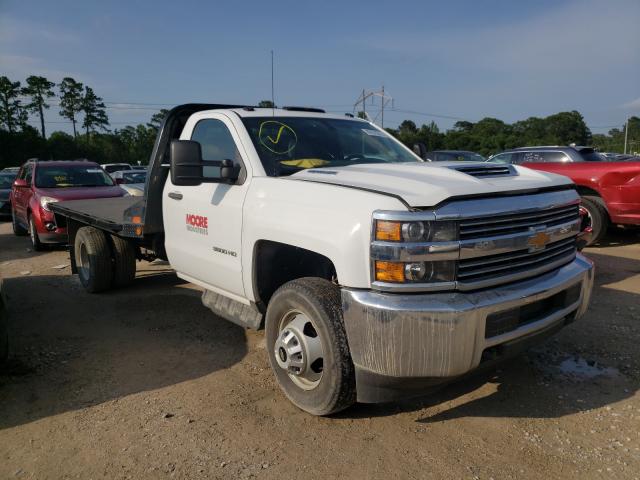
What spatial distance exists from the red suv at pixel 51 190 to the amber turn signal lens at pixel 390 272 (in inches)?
315

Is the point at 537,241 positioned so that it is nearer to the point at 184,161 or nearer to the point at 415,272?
the point at 415,272

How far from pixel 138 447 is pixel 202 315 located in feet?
8.20

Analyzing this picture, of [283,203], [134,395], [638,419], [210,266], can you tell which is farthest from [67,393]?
[638,419]

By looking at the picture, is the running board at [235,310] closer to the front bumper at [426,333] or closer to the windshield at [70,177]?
the front bumper at [426,333]

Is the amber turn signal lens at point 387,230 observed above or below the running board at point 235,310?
above

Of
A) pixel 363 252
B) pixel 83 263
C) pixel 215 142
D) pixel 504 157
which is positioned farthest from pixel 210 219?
pixel 504 157

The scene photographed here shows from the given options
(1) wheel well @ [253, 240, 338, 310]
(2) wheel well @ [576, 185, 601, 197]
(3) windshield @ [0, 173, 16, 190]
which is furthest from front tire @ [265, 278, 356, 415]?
(3) windshield @ [0, 173, 16, 190]

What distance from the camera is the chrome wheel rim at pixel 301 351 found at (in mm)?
3133

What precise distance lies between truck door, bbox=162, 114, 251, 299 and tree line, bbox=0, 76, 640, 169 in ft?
118

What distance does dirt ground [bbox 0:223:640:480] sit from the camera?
2.77 metres

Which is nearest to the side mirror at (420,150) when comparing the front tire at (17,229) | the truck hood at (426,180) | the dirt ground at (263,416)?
the truck hood at (426,180)

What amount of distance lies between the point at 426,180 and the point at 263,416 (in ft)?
5.88

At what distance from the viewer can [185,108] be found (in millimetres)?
5004

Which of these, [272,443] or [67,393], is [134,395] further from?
[272,443]
